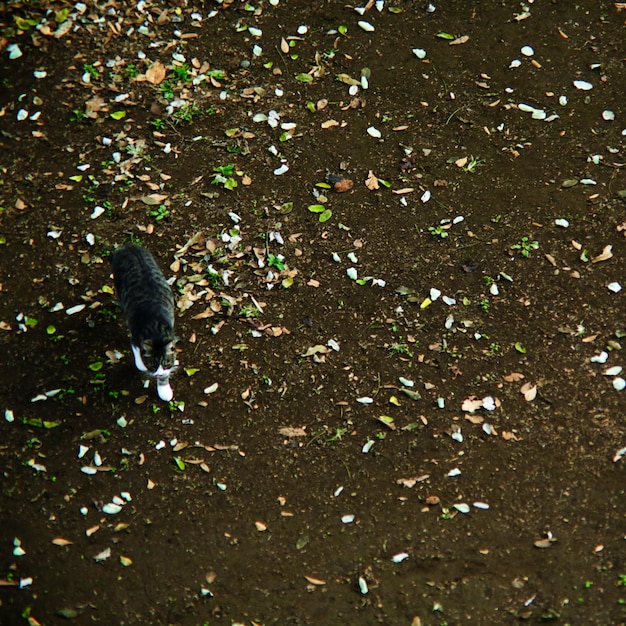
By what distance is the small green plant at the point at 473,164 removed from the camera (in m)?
5.80

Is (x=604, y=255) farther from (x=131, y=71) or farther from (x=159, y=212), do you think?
(x=131, y=71)

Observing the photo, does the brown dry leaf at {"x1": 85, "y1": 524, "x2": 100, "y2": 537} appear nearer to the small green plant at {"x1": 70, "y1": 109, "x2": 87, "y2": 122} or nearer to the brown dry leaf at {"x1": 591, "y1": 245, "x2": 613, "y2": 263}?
the small green plant at {"x1": 70, "y1": 109, "x2": 87, "y2": 122}

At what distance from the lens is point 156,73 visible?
654 cm

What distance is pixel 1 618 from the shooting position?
4.17 m

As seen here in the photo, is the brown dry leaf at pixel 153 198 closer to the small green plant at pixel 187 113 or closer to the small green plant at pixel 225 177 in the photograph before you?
the small green plant at pixel 225 177

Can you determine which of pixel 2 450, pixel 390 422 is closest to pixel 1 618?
pixel 2 450

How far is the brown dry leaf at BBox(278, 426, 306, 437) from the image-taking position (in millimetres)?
4707

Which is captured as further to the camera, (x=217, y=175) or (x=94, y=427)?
(x=217, y=175)

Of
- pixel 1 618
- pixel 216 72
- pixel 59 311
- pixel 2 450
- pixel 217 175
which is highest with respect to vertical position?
pixel 216 72

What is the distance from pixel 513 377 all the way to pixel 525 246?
1.11 m

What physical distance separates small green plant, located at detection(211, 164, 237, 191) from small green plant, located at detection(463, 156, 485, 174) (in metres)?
1.86

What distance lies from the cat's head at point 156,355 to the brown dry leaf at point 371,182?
86.1 inches

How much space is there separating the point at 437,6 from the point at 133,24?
9.36ft

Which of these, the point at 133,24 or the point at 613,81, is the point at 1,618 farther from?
the point at 613,81
